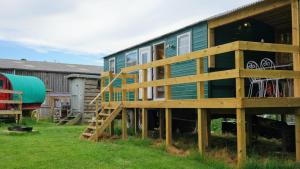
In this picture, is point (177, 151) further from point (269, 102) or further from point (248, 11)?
point (248, 11)

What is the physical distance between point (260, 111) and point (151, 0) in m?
8.74

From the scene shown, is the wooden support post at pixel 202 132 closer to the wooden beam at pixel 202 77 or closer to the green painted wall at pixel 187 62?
the wooden beam at pixel 202 77

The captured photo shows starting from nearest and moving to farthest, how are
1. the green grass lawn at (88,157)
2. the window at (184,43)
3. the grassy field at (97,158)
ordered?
the grassy field at (97,158), the green grass lawn at (88,157), the window at (184,43)

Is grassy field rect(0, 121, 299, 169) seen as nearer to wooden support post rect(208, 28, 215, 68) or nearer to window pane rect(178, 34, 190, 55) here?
wooden support post rect(208, 28, 215, 68)

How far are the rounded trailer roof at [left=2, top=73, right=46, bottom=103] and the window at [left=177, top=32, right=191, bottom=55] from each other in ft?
39.9

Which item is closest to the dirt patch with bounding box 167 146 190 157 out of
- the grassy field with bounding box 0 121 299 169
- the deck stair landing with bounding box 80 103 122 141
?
the grassy field with bounding box 0 121 299 169

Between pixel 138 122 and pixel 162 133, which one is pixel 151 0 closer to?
pixel 138 122

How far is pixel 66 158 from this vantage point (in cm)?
729

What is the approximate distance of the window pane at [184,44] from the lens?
34.4 feet

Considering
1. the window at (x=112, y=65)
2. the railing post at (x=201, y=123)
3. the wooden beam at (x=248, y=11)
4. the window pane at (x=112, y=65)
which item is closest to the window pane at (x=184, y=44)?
the wooden beam at (x=248, y=11)

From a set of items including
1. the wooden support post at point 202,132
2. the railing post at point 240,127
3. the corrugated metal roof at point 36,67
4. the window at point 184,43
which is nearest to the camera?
the railing post at point 240,127

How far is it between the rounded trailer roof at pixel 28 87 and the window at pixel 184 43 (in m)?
12.2

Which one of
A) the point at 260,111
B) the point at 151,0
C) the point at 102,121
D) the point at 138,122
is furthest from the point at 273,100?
the point at 151,0

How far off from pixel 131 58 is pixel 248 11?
6.31 m
